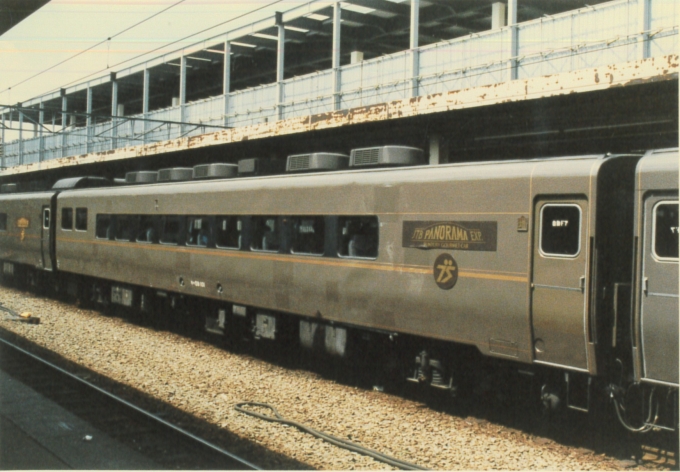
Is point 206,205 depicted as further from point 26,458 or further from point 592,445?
point 592,445

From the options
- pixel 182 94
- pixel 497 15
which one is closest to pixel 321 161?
pixel 497 15

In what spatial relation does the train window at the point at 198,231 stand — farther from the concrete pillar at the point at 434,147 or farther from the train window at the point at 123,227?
the concrete pillar at the point at 434,147

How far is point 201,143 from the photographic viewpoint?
17.2 meters

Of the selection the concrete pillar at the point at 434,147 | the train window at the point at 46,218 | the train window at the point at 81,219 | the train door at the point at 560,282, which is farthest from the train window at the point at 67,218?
the train door at the point at 560,282

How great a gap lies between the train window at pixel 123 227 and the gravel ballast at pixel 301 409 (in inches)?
97.3

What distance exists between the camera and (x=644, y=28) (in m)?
9.65

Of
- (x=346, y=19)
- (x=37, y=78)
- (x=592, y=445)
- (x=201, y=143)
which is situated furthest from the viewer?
(x=37, y=78)

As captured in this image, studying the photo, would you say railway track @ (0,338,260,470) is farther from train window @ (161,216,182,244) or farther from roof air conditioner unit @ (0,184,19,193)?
roof air conditioner unit @ (0,184,19,193)

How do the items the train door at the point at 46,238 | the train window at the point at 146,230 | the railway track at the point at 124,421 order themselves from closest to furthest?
the railway track at the point at 124,421
the train window at the point at 146,230
the train door at the point at 46,238

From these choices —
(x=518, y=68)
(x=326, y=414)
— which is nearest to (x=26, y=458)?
(x=326, y=414)

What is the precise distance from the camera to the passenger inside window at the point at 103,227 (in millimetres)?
17094

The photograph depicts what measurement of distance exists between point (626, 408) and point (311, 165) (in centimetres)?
596

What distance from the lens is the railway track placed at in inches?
276

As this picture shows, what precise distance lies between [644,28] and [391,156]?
3831 millimetres
